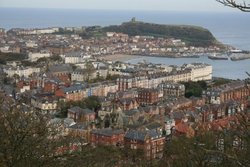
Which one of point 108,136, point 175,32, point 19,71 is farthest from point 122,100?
point 175,32

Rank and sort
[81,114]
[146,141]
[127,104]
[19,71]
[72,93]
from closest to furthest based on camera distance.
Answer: [146,141] → [81,114] → [127,104] → [72,93] → [19,71]

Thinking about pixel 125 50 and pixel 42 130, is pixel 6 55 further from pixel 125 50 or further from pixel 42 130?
pixel 42 130

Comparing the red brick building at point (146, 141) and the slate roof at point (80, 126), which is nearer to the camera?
the red brick building at point (146, 141)

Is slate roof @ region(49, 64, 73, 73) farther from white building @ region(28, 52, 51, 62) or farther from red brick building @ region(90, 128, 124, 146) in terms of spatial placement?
red brick building @ region(90, 128, 124, 146)

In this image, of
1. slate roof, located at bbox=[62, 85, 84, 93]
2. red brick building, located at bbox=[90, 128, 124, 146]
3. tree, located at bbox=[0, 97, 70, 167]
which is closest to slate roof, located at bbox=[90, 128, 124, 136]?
red brick building, located at bbox=[90, 128, 124, 146]

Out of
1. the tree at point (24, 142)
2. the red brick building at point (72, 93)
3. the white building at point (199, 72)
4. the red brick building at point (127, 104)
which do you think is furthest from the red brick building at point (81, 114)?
the white building at point (199, 72)

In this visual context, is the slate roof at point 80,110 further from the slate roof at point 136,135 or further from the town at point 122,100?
the slate roof at point 136,135

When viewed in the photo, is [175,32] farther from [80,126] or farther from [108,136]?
[108,136]
